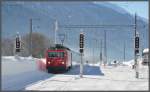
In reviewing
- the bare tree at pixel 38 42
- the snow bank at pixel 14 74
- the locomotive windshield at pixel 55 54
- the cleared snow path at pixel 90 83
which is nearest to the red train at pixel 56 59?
the locomotive windshield at pixel 55 54

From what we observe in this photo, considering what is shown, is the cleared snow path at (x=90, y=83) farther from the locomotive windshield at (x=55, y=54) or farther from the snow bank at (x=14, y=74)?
the locomotive windshield at (x=55, y=54)

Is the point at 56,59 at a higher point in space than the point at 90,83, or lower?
higher

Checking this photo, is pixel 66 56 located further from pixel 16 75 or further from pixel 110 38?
pixel 110 38

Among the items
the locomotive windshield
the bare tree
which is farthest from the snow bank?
the bare tree

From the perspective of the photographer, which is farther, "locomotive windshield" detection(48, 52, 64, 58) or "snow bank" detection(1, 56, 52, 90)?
"locomotive windshield" detection(48, 52, 64, 58)

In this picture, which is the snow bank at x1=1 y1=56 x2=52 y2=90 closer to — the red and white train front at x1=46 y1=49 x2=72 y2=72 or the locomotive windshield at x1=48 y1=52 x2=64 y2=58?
the red and white train front at x1=46 y1=49 x2=72 y2=72

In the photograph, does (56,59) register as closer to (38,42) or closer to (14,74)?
Answer: (14,74)

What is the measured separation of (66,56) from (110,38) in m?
71.8

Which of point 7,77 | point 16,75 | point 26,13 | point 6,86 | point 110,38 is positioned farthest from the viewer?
point 110,38

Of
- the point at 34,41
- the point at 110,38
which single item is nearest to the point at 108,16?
the point at 110,38

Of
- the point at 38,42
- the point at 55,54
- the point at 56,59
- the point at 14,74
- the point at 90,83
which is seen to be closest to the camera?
the point at 14,74

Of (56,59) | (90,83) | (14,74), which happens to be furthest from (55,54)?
(14,74)

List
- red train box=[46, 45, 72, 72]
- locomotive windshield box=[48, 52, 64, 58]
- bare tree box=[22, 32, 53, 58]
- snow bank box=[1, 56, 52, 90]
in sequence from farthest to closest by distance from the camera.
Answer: bare tree box=[22, 32, 53, 58]
locomotive windshield box=[48, 52, 64, 58]
red train box=[46, 45, 72, 72]
snow bank box=[1, 56, 52, 90]

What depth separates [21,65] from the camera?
3834cm
